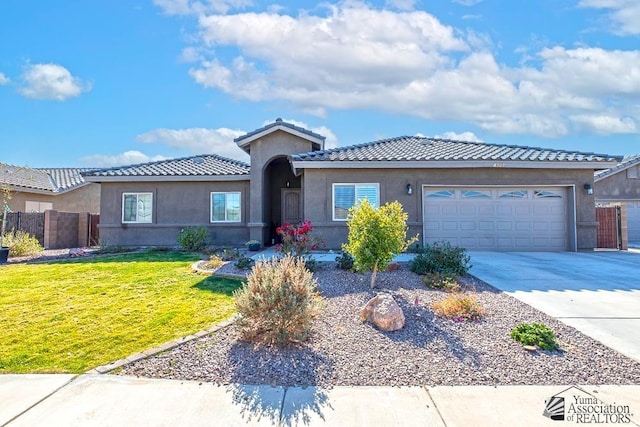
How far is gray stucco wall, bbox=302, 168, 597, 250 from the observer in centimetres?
1397

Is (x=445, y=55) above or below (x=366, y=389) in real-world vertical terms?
above

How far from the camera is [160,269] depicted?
10.4m

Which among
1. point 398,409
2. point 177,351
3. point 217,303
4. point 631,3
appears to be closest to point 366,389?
point 398,409

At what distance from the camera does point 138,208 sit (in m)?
17.0

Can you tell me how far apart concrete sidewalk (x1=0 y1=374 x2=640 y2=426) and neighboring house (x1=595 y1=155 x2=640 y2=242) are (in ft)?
76.9

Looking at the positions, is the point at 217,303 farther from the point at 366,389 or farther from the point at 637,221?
the point at 637,221

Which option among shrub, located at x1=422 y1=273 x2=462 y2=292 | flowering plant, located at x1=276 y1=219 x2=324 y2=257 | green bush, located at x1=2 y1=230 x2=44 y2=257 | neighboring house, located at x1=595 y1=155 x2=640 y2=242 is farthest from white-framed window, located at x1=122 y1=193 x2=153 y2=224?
neighboring house, located at x1=595 y1=155 x2=640 y2=242

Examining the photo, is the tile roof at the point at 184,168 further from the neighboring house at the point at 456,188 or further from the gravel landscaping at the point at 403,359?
the gravel landscaping at the point at 403,359

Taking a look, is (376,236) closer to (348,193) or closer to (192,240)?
(348,193)

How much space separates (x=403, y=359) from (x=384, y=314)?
3.11 feet

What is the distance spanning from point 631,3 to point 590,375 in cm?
1231

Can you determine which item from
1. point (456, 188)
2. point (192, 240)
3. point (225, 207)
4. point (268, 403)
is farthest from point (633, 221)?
point (268, 403)

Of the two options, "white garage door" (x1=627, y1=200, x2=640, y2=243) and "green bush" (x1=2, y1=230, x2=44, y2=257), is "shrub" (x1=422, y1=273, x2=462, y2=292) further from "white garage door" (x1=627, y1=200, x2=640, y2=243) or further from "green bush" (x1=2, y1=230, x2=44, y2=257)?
"white garage door" (x1=627, y1=200, x2=640, y2=243)

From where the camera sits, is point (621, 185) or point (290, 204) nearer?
point (290, 204)
